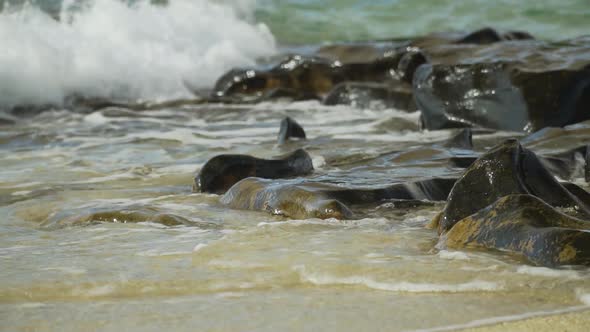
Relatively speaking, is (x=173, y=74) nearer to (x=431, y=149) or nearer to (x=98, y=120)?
(x=98, y=120)

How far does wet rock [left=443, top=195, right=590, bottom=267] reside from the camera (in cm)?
261

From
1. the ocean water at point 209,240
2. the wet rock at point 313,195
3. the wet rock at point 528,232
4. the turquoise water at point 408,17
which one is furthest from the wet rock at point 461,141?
the turquoise water at point 408,17

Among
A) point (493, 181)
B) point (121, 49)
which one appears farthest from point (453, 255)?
point (121, 49)

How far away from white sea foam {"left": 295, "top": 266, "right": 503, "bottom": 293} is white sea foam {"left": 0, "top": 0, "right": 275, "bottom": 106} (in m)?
7.14

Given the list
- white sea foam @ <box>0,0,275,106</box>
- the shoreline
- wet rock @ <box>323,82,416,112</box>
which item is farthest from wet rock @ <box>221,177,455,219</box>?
white sea foam @ <box>0,0,275,106</box>

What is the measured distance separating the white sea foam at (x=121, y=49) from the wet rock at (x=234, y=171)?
529 cm

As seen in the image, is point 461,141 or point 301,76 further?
point 301,76

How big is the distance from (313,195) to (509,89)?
9.88ft

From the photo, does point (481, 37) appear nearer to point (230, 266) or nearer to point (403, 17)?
point (403, 17)

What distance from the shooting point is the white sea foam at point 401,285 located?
2.52 meters

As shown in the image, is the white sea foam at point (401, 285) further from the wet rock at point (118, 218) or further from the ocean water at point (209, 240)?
the wet rock at point (118, 218)

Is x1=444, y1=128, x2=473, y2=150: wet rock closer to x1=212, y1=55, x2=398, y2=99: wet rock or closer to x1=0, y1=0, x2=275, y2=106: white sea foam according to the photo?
x1=212, y1=55, x2=398, y2=99: wet rock

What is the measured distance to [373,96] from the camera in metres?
8.05

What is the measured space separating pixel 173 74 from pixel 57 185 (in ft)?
18.7
